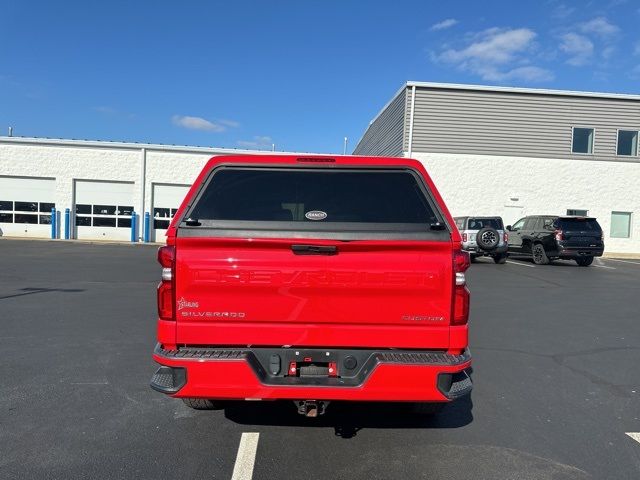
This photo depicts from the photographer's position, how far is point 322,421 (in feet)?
12.5

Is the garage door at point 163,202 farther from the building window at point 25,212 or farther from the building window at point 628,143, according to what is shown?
the building window at point 628,143

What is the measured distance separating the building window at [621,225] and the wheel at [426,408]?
85.3 feet

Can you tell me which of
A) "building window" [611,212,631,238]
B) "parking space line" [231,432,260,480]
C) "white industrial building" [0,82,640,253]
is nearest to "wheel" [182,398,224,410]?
"parking space line" [231,432,260,480]

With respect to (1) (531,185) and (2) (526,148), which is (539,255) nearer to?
(1) (531,185)

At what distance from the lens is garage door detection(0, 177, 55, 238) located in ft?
87.7

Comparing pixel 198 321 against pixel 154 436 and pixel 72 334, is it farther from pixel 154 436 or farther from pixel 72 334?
pixel 72 334

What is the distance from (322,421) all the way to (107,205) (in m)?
26.1

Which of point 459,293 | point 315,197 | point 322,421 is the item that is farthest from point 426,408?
point 315,197

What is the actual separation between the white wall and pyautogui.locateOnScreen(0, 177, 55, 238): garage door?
20.3m

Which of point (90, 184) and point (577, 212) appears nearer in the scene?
point (577, 212)

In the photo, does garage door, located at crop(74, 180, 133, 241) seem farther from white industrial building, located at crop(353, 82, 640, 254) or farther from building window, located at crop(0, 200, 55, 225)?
white industrial building, located at crop(353, 82, 640, 254)

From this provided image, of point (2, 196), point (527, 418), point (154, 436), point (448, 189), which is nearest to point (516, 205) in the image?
point (448, 189)

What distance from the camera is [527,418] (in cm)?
401

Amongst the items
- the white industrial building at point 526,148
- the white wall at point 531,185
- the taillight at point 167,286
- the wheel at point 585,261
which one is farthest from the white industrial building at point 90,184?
the taillight at point 167,286
